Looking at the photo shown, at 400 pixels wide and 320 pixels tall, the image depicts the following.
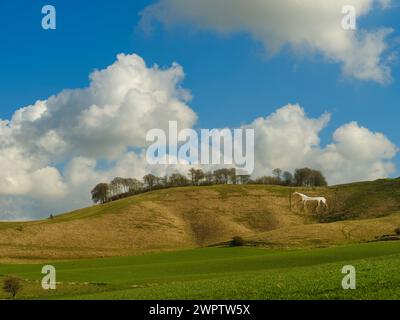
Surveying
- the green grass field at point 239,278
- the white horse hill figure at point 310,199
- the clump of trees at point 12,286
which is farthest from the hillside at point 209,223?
the clump of trees at point 12,286

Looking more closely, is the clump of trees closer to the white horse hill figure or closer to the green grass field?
the green grass field

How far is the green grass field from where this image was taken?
1092 inches

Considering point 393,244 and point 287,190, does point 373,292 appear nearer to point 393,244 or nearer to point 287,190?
point 393,244

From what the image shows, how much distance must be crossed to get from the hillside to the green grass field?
22681mm

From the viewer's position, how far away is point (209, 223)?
150m

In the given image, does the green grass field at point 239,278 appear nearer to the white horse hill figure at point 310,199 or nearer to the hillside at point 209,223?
the hillside at point 209,223

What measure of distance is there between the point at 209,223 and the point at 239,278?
109838mm

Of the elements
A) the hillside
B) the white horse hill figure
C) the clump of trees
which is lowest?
the clump of trees

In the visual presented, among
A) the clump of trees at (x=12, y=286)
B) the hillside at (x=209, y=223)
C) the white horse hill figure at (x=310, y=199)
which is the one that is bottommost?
the clump of trees at (x=12, y=286)

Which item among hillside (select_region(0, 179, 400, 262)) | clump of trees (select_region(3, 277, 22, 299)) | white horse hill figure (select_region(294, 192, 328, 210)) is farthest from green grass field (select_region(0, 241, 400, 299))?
white horse hill figure (select_region(294, 192, 328, 210))

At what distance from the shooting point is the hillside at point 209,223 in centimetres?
11250

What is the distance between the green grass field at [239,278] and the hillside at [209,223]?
22.7 metres
